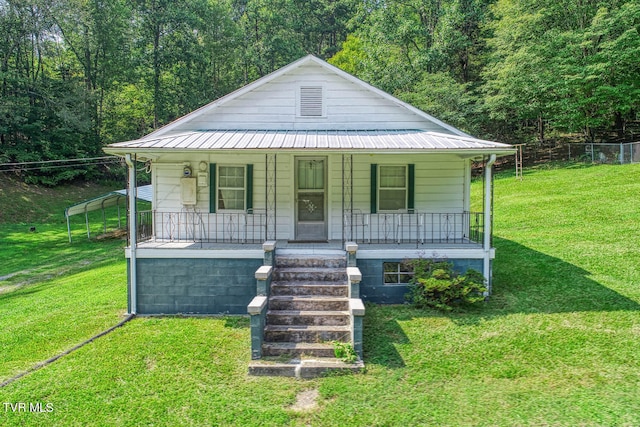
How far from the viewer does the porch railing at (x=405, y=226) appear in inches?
383

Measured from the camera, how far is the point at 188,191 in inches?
376

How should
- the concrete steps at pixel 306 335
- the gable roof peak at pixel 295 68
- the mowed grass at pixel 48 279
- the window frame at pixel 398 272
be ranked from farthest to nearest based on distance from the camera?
the gable roof peak at pixel 295 68
the window frame at pixel 398 272
the mowed grass at pixel 48 279
the concrete steps at pixel 306 335

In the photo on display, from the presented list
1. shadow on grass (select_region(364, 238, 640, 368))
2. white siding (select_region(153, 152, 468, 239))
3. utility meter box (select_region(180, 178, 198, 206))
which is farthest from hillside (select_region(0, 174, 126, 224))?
shadow on grass (select_region(364, 238, 640, 368))

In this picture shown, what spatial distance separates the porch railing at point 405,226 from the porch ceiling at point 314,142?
71.9 inches

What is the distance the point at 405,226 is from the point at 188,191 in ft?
17.4

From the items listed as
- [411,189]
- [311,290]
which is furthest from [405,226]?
[311,290]

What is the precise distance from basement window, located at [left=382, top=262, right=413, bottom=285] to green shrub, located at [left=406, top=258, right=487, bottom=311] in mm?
279

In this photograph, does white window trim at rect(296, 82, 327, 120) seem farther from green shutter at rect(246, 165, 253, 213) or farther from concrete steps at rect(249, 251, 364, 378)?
concrete steps at rect(249, 251, 364, 378)

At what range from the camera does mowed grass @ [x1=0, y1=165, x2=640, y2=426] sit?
467cm

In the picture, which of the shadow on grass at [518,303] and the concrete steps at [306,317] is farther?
the shadow on grass at [518,303]

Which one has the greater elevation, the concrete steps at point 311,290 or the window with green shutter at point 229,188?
the window with green shutter at point 229,188

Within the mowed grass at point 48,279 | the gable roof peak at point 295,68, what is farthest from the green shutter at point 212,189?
A: the mowed grass at point 48,279

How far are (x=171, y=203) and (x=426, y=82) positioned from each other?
1952cm

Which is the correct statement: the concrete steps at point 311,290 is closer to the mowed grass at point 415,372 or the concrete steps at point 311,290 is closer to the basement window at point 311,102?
the mowed grass at point 415,372
